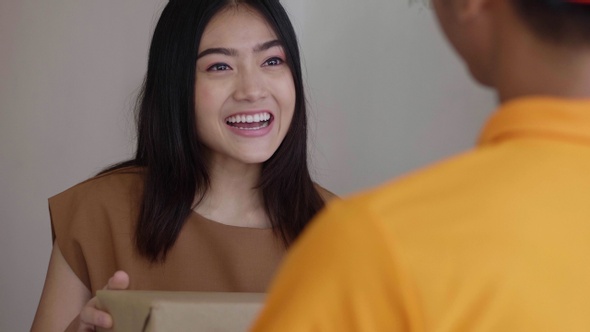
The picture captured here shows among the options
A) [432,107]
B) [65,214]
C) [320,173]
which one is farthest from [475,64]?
[320,173]

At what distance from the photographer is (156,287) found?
4.42ft

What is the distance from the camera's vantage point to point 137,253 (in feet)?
4.46

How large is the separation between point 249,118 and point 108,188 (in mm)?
254

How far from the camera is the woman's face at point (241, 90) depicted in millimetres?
1361

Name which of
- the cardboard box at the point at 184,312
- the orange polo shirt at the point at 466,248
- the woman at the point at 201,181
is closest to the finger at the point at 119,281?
the cardboard box at the point at 184,312

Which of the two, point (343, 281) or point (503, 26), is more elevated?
point (503, 26)

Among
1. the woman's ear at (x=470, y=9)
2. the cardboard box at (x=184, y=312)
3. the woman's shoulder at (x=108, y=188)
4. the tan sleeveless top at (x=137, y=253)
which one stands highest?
the woman's ear at (x=470, y=9)

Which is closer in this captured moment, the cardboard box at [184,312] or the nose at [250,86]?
the cardboard box at [184,312]

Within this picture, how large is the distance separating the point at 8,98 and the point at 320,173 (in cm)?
93

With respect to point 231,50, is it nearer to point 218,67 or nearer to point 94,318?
point 218,67

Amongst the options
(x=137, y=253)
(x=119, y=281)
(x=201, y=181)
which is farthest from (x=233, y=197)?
(x=119, y=281)

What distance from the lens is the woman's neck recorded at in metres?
1.43

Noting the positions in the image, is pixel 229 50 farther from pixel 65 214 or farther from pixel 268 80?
pixel 65 214

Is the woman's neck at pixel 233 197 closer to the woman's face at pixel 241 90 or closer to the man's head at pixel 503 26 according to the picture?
the woman's face at pixel 241 90
